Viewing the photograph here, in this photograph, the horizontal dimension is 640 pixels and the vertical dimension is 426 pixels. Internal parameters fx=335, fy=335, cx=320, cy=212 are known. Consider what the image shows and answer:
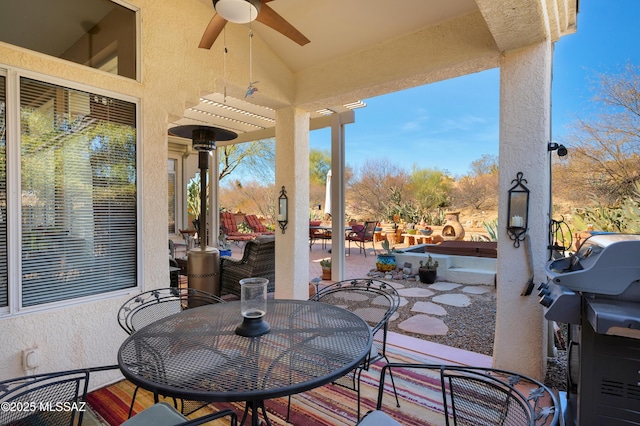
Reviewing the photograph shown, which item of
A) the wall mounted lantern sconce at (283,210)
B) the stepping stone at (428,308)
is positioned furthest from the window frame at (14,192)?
the stepping stone at (428,308)

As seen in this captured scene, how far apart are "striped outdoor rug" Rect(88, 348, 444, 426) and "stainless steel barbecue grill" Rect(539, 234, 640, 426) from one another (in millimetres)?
852

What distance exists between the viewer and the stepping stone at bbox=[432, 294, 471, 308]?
15.1 ft

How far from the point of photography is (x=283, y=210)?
13.1 feet

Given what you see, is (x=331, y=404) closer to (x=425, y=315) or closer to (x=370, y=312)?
(x=370, y=312)

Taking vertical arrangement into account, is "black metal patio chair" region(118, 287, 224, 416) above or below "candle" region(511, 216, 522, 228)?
below

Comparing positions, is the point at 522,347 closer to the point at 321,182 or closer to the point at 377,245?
the point at 377,245

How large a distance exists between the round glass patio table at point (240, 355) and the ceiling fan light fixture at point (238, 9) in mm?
1777

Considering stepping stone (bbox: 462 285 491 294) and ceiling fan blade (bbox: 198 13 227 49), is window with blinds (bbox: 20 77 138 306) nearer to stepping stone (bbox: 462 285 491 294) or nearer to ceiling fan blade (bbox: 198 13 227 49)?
ceiling fan blade (bbox: 198 13 227 49)

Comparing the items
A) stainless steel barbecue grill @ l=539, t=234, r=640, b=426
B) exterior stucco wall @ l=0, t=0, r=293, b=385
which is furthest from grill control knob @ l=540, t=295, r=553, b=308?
exterior stucco wall @ l=0, t=0, r=293, b=385

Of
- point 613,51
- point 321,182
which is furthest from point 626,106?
point 321,182

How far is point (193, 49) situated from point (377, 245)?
8.16 metres

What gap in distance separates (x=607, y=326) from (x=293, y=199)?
3016 mm

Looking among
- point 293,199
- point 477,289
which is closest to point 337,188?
point 293,199

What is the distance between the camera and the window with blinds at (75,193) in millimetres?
2139
